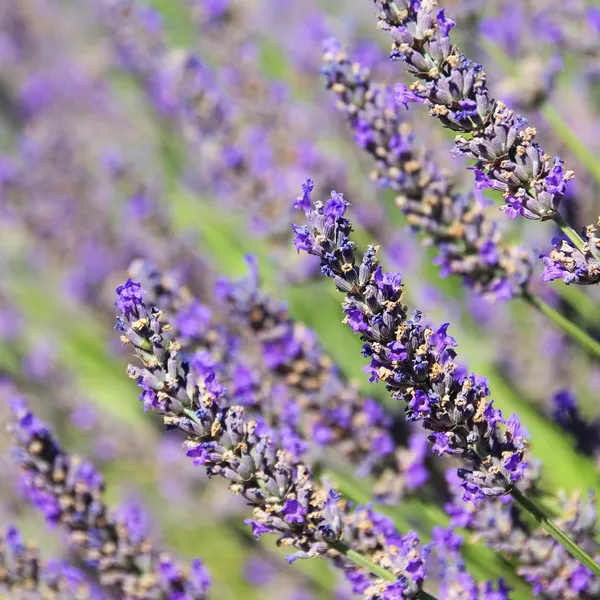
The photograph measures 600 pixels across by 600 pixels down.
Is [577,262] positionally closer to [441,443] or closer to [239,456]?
[441,443]

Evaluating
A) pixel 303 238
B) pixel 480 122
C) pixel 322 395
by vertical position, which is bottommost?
pixel 303 238

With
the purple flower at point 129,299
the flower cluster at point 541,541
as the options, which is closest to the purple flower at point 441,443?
the flower cluster at point 541,541

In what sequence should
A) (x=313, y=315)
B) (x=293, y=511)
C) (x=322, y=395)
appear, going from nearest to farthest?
(x=293, y=511)
(x=322, y=395)
(x=313, y=315)

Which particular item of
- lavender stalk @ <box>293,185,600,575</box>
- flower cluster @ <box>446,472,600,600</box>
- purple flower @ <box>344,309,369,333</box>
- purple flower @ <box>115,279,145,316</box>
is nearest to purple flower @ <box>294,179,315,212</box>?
lavender stalk @ <box>293,185,600,575</box>

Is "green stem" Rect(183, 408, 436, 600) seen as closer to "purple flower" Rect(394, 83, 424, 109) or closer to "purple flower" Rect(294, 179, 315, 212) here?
"purple flower" Rect(294, 179, 315, 212)

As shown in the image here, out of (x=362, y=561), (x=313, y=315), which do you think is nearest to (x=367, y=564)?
(x=362, y=561)

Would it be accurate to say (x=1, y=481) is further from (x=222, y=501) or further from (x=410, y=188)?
(x=410, y=188)
